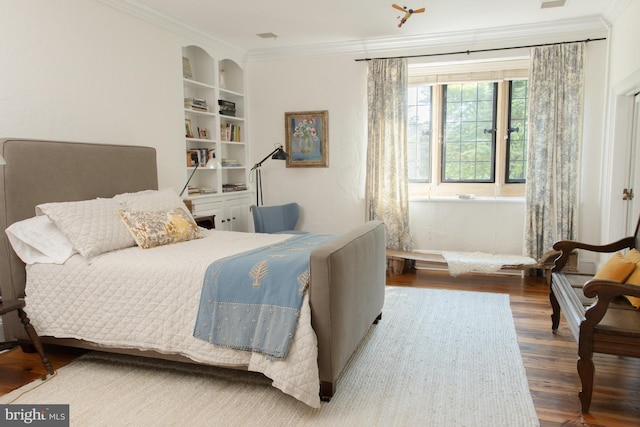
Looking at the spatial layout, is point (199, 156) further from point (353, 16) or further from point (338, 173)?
point (353, 16)

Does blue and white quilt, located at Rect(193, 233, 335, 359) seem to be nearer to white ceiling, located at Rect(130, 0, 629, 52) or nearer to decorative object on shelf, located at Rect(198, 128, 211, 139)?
white ceiling, located at Rect(130, 0, 629, 52)

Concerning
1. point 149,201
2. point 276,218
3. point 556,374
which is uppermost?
point 149,201

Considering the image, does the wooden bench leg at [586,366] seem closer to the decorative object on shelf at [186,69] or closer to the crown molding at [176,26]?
the crown molding at [176,26]

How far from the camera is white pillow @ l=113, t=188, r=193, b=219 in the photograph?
3312 mm

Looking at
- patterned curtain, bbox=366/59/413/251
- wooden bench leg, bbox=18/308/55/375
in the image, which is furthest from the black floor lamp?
wooden bench leg, bbox=18/308/55/375

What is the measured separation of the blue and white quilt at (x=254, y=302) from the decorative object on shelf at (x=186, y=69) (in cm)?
302

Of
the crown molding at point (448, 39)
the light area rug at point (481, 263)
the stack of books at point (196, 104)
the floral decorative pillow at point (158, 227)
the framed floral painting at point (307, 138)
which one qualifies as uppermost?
the crown molding at point (448, 39)

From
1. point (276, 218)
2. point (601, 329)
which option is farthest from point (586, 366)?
point (276, 218)

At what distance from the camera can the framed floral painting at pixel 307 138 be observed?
5.60 m

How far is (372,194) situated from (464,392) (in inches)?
128

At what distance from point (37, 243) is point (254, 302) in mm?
1493

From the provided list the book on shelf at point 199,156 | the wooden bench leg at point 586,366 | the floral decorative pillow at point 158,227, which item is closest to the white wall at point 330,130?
the book on shelf at point 199,156

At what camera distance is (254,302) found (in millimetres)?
2322

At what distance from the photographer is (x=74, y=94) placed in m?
3.47
